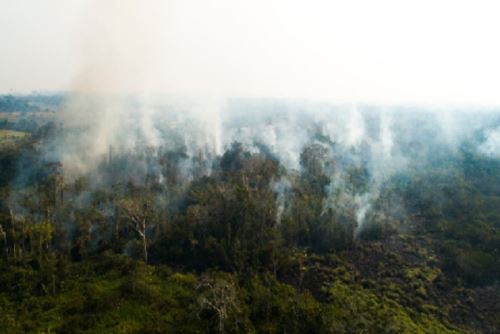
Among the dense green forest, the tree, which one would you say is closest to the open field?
the dense green forest

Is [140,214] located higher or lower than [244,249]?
higher

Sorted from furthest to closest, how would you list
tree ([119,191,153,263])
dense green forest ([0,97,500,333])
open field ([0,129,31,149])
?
open field ([0,129,31,149]) < tree ([119,191,153,263]) < dense green forest ([0,97,500,333])

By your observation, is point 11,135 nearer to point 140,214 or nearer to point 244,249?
point 140,214

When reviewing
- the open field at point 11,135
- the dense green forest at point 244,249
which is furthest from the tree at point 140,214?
the open field at point 11,135

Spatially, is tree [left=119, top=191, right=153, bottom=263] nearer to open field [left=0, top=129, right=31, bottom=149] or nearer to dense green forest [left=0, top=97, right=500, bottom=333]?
dense green forest [left=0, top=97, right=500, bottom=333]

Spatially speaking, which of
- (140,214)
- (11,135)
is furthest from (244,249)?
A: (11,135)

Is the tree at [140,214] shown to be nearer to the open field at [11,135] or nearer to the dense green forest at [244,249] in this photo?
the dense green forest at [244,249]

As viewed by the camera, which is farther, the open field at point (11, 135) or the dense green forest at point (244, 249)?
the open field at point (11, 135)

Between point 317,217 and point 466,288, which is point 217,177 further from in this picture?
point 466,288

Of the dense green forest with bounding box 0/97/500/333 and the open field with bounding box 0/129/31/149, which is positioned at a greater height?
the open field with bounding box 0/129/31/149
